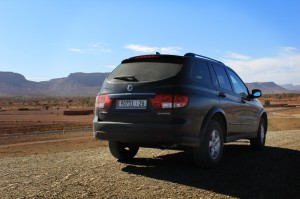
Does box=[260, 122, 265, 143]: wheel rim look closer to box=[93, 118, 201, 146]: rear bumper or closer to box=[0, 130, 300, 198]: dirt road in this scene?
box=[0, 130, 300, 198]: dirt road

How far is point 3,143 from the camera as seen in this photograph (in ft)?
61.2

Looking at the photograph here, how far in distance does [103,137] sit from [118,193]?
1515 mm

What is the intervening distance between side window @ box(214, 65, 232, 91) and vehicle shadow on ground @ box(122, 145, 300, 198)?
1389mm

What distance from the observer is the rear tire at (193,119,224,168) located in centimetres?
609

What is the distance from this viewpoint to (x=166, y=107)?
18.6ft

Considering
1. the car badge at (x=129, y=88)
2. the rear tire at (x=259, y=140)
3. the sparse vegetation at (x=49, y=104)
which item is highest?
the car badge at (x=129, y=88)

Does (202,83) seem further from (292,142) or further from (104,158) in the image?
(292,142)

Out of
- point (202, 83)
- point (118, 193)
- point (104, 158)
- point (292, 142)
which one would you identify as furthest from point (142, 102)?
point (292, 142)

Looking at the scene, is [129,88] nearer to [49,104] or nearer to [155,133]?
[155,133]

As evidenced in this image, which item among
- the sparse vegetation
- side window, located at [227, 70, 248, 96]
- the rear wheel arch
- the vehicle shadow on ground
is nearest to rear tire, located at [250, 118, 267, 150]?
the vehicle shadow on ground

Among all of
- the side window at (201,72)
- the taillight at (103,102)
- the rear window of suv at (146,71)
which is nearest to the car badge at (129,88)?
the rear window of suv at (146,71)

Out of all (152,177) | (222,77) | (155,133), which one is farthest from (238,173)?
(222,77)

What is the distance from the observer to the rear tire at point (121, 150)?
6875 millimetres

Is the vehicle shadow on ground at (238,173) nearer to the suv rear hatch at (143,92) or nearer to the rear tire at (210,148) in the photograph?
the rear tire at (210,148)
